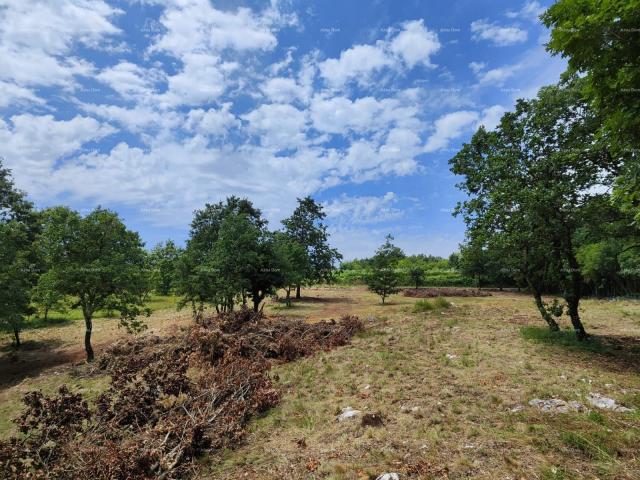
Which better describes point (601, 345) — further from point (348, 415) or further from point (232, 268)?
point (232, 268)

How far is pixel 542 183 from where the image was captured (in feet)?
34.9

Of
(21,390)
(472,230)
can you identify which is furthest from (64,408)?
(472,230)

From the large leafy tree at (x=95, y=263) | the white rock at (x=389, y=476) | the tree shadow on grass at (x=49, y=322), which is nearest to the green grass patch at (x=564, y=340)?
the white rock at (x=389, y=476)

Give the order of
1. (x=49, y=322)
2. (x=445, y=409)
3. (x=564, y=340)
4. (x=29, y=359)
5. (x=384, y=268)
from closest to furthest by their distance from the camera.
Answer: (x=445, y=409) → (x=564, y=340) → (x=29, y=359) → (x=49, y=322) → (x=384, y=268)

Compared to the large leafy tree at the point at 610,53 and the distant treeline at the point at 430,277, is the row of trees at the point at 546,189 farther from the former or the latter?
the distant treeline at the point at 430,277

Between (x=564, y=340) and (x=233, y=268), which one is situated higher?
(x=233, y=268)

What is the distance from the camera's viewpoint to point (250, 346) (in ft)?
41.6

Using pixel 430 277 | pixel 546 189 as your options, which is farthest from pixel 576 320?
pixel 430 277

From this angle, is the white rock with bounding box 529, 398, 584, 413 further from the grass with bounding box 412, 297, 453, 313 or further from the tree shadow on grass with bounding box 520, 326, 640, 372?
the grass with bounding box 412, 297, 453, 313

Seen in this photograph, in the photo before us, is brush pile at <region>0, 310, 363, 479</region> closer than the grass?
Yes

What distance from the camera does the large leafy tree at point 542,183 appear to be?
10.1 meters

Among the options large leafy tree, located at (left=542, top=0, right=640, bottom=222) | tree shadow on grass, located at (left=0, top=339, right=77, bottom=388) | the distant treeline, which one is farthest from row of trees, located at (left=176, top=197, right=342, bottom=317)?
the distant treeline

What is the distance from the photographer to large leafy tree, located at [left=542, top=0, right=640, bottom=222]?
4.32 m

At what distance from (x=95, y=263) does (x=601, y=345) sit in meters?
18.6
